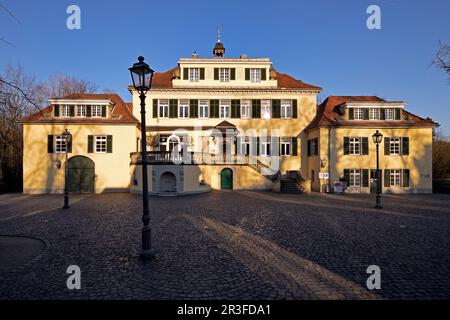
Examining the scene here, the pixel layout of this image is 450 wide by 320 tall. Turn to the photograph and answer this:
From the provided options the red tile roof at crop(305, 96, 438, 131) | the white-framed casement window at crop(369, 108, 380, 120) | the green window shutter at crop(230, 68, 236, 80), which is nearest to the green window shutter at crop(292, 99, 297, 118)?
the red tile roof at crop(305, 96, 438, 131)

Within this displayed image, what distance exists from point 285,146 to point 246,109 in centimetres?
570

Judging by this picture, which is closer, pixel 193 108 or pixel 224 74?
pixel 193 108

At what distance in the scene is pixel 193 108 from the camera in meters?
25.8

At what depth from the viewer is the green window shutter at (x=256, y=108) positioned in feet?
85.0

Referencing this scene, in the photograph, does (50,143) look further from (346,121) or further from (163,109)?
(346,121)

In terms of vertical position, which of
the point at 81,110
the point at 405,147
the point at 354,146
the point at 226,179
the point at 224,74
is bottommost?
the point at 226,179

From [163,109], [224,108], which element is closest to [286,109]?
[224,108]

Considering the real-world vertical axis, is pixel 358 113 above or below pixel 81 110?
below

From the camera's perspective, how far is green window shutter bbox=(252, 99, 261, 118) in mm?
25906

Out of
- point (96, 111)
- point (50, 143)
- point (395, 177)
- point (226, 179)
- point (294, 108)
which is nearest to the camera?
point (50, 143)

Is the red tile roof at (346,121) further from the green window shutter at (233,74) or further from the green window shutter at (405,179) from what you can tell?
the green window shutter at (233,74)

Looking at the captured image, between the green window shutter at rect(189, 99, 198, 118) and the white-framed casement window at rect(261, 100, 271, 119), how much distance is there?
6939 mm

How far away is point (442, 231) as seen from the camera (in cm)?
901
